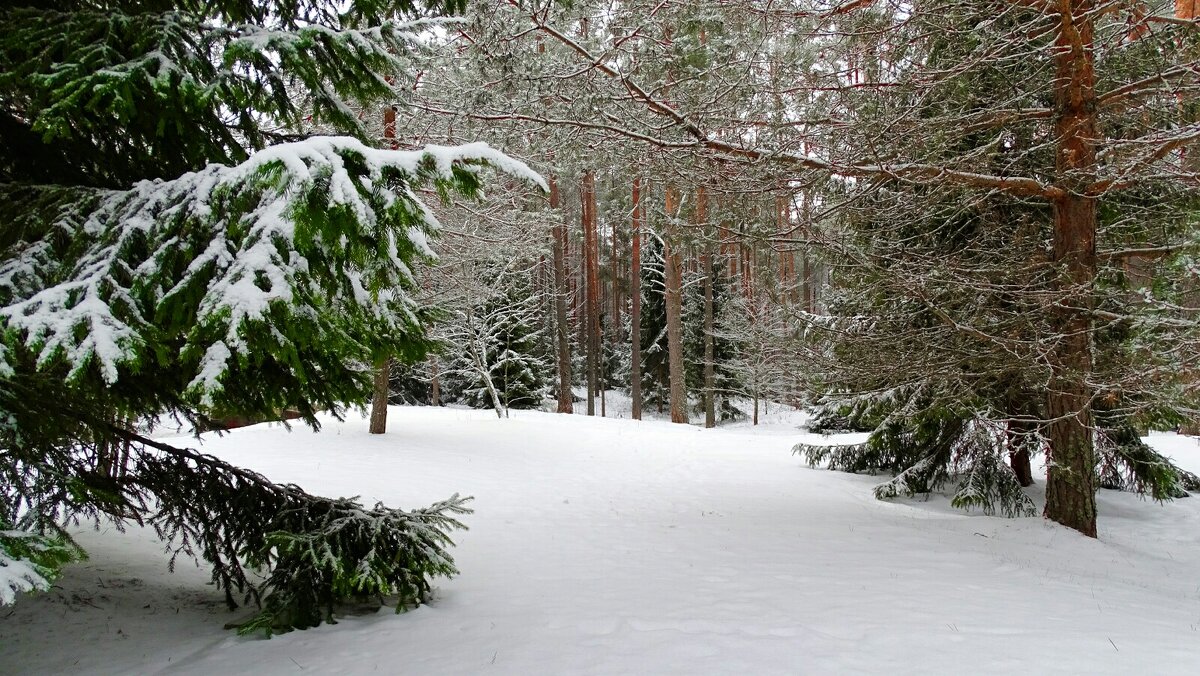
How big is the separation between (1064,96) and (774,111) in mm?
2619

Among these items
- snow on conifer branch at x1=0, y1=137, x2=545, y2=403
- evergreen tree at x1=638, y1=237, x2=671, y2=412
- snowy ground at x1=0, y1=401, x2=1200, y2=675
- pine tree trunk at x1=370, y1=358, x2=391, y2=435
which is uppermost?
evergreen tree at x1=638, y1=237, x2=671, y2=412

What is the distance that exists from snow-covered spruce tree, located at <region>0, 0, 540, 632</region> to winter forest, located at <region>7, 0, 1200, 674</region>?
0.07 ft

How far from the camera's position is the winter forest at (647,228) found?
8.04 feet

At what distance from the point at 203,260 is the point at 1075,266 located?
21.6 feet

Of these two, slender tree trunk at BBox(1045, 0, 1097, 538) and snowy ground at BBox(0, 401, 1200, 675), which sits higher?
slender tree trunk at BBox(1045, 0, 1097, 538)

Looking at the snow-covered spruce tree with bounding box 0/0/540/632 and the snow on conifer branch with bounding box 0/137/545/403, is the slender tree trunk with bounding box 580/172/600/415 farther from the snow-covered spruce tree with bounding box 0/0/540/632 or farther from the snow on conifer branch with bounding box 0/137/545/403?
the snow on conifer branch with bounding box 0/137/545/403

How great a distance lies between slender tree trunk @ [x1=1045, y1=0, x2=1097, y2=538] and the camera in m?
5.22

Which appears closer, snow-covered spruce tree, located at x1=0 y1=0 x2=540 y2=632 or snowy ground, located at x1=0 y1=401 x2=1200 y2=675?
snow-covered spruce tree, located at x1=0 y1=0 x2=540 y2=632

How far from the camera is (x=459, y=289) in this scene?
11.4 m

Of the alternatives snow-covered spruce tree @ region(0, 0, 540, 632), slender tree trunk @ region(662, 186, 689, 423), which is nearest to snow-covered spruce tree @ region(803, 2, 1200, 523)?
snow-covered spruce tree @ region(0, 0, 540, 632)

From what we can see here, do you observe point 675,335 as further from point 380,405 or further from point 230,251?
point 230,251

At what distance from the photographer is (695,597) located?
13.6ft

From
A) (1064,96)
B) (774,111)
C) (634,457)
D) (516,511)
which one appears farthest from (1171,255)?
(634,457)

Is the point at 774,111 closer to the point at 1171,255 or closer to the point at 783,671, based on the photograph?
the point at 1171,255
